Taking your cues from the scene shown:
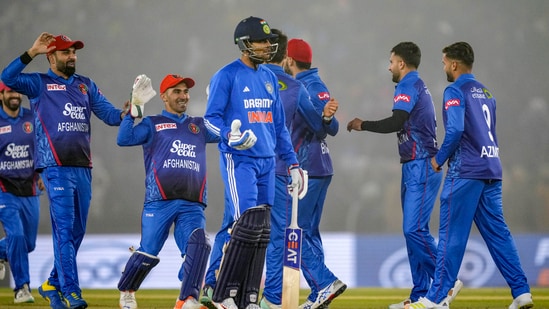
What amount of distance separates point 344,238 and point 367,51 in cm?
420

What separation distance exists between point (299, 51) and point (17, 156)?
13.2 feet

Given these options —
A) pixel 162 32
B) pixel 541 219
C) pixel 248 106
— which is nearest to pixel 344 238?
pixel 541 219

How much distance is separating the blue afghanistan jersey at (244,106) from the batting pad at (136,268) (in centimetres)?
153

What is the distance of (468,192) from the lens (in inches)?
279

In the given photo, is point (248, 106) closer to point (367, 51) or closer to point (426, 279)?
point (426, 279)

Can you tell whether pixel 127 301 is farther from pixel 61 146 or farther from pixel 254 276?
pixel 254 276

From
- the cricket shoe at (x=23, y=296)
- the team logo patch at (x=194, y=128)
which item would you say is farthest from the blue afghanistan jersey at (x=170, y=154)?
the cricket shoe at (x=23, y=296)

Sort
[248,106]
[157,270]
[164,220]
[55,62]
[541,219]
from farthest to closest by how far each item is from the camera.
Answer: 1. [541,219]
2. [157,270]
3. [55,62]
4. [164,220]
5. [248,106]

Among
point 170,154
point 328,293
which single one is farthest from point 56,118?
point 328,293

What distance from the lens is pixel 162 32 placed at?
644 inches

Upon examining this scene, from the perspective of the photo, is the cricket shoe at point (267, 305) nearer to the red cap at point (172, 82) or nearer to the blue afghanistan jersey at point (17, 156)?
the red cap at point (172, 82)

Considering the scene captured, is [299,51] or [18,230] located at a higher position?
[299,51]

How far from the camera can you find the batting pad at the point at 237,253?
5.95 meters

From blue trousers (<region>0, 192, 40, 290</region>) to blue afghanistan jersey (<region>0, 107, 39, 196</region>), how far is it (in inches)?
4.6
